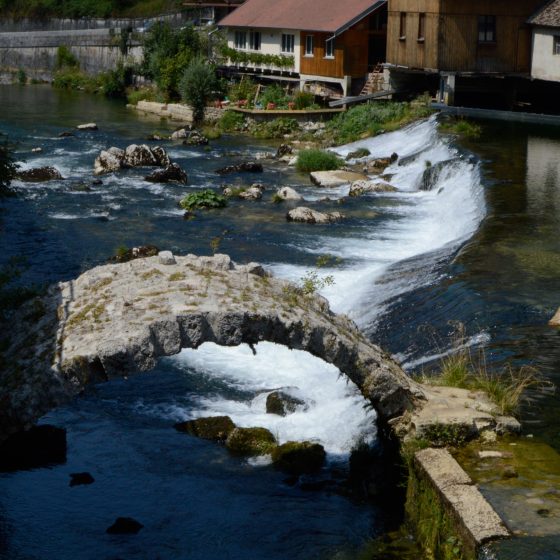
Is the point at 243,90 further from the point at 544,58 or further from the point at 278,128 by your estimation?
the point at 544,58

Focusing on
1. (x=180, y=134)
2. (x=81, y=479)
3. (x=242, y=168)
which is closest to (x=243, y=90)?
(x=180, y=134)

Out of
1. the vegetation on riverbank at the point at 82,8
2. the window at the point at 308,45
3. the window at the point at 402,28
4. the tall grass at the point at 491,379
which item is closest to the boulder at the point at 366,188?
the window at the point at 402,28

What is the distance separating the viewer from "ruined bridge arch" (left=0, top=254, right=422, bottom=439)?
1068 centimetres

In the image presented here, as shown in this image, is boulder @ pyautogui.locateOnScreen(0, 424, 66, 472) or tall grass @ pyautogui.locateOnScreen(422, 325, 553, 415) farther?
boulder @ pyautogui.locateOnScreen(0, 424, 66, 472)

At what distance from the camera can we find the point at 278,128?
4812cm

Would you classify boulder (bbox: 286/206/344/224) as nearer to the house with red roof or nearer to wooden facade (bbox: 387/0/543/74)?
wooden facade (bbox: 387/0/543/74)

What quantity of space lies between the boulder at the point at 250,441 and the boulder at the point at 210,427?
0.32m

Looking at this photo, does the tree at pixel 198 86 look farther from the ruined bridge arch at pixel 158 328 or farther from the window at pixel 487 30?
the ruined bridge arch at pixel 158 328

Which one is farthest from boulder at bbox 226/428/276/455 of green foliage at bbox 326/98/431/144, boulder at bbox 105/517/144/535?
green foliage at bbox 326/98/431/144

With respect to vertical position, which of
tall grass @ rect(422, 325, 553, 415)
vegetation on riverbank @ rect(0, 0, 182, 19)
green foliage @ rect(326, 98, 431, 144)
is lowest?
tall grass @ rect(422, 325, 553, 415)

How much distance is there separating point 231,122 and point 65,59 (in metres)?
31.6

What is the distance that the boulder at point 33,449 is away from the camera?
14.5 m

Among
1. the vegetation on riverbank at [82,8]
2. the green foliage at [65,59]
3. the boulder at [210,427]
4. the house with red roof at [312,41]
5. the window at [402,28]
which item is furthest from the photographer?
the vegetation on riverbank at [82,8]

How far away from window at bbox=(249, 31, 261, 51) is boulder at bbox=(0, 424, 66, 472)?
45.8m
